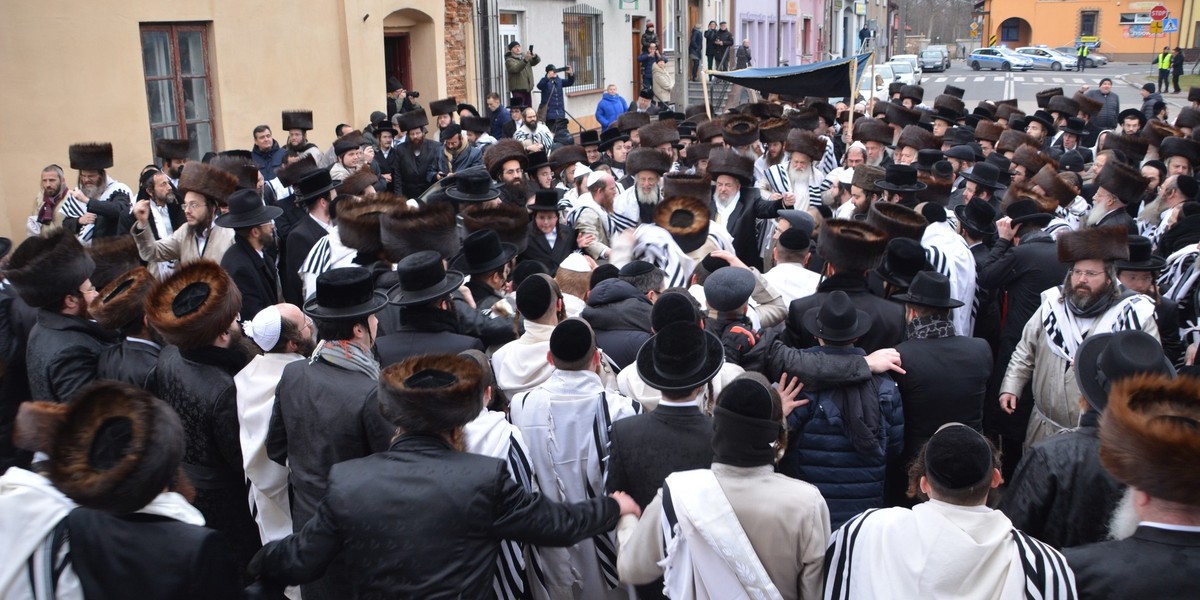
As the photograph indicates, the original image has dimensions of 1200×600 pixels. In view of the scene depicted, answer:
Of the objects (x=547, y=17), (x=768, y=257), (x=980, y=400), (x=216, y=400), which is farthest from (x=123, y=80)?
(x=547, y=17)

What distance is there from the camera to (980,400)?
479 centimetres

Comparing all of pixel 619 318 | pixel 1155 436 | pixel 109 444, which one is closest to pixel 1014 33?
pixel 619 318

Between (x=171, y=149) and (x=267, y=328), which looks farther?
(x=171, y=149)

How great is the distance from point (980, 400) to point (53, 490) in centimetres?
394

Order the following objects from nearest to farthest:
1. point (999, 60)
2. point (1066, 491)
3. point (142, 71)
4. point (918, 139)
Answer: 1. point (1066, 491)
2. point (918, 139)
3. point (142, 71)
4. point (999, 60)

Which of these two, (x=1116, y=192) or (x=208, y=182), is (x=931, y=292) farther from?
(x=208, y=182)

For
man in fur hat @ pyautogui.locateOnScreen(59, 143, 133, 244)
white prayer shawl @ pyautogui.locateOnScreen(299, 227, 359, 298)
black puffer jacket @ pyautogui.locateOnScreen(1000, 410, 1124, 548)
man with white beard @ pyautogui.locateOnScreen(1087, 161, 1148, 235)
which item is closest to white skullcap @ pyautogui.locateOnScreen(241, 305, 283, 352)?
white prayer shawl @ pyautogui.locateOnScreen(299, 227, 359, 298)

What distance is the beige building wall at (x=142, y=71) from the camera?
1049 centimetres

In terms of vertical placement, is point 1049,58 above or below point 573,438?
above

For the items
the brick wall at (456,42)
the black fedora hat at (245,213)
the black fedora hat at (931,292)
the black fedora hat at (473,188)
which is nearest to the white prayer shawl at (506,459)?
the black fedora hat at (931,292)

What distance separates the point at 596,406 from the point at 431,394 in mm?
924

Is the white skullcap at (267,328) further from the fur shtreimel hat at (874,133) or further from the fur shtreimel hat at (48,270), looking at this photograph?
the fur shtreimel hat at (874,133)

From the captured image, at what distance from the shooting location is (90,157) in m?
9.05

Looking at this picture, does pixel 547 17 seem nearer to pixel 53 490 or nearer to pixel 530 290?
pixel 530 290
